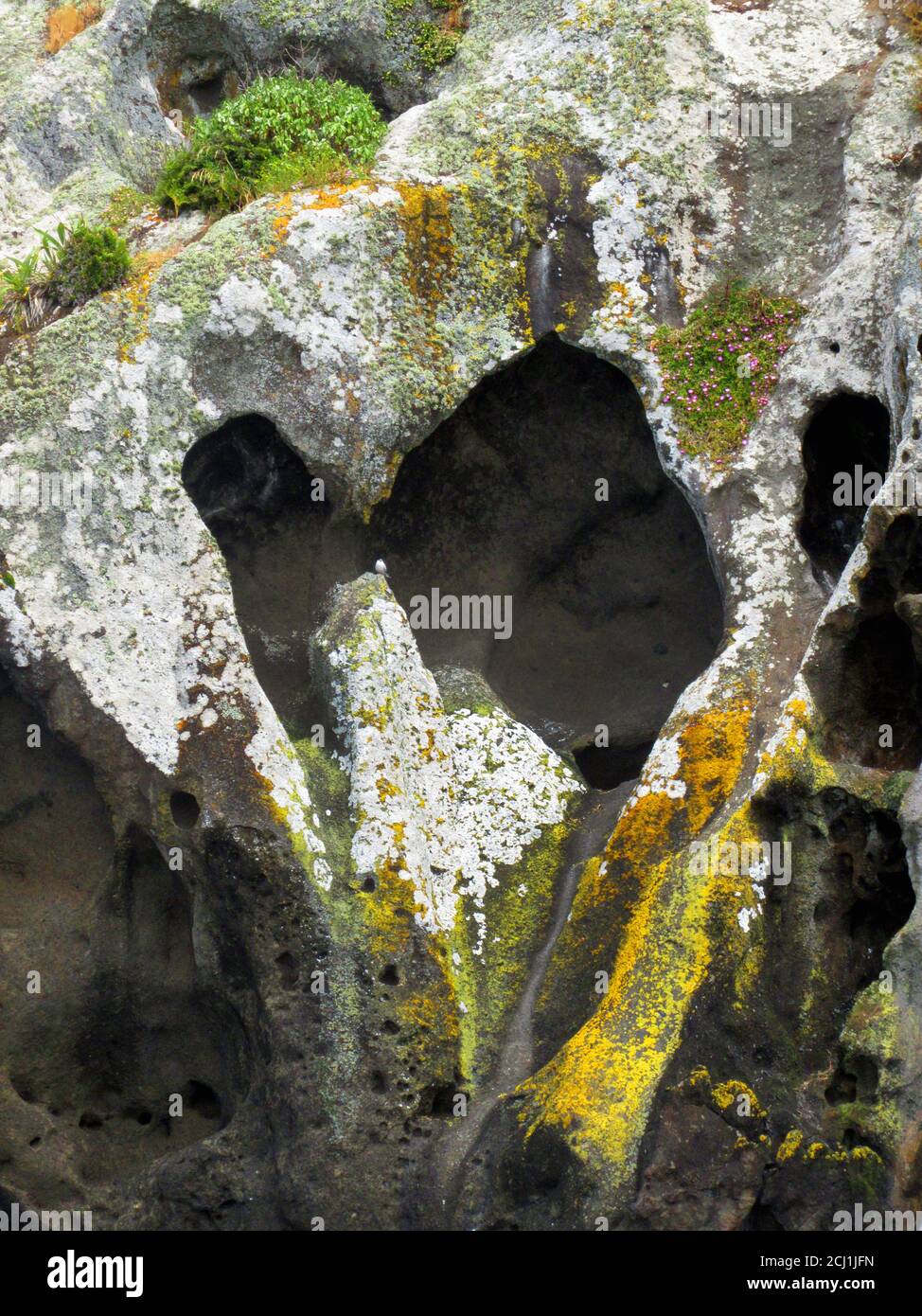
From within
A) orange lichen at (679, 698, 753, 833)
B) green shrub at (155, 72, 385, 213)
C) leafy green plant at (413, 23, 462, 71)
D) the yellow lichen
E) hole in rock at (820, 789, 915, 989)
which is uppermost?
leafy green plant at (413, 23, 462, 71)

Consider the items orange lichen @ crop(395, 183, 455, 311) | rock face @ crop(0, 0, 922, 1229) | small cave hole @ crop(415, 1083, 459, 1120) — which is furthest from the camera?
orange lichen @ crop(395, 183, 455, 311)

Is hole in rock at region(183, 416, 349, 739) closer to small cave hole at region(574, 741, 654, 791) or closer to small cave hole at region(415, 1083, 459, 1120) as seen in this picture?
small cave hole at region(574, 741, 654, 791)

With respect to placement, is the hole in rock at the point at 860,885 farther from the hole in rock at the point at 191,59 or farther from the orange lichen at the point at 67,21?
the orange lichen at the point at 67,21

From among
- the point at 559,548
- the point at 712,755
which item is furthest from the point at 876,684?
the point at 559,548

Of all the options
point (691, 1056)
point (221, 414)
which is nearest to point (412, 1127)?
point (691, 1056)

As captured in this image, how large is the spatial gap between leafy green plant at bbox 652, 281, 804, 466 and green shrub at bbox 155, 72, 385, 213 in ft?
11.2

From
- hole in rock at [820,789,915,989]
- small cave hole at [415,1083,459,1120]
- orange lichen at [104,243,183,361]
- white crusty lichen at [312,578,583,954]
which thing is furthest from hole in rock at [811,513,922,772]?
orange lichen at [104,243,183,361]

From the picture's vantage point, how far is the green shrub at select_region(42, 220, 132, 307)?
13984 millimetres

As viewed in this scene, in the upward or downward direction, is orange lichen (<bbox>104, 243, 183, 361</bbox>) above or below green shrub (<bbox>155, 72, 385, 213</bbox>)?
below

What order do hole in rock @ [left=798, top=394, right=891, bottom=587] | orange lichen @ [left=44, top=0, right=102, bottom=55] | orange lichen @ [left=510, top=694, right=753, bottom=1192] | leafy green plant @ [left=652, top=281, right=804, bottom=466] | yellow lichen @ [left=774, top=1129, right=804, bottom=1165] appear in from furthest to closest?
orange lichen @ [left=44, top=0, right=102, bottom=55], leafy green plant @ [left=652, top=281, right=804, bottom=466], hole in rock @ [left=798, top=394, right=891, bottom=587], orange lichen @ [left=510, top=694, right=753, bottom=1192], yellow lichen @ [left=774, top=1129, right=804, bottom=1165]

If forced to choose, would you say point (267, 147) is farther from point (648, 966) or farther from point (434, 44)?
point (648, 966)

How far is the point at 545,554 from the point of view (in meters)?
15.1

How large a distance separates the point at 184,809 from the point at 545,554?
4380mm

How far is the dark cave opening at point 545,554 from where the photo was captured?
1412 cm
